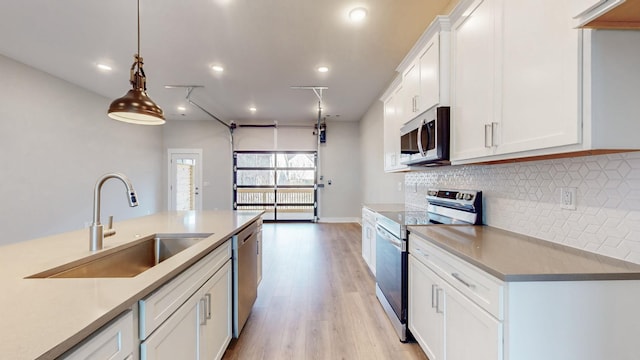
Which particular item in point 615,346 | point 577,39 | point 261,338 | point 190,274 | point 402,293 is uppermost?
point 577,39

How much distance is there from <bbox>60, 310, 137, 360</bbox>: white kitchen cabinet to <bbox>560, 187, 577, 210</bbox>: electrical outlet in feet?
6.38

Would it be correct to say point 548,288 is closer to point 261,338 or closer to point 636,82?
point 636,82

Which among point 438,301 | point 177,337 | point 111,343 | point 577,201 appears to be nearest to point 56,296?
point 111,343

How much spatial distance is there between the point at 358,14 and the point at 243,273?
2.59m

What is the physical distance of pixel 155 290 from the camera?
38.7 inches

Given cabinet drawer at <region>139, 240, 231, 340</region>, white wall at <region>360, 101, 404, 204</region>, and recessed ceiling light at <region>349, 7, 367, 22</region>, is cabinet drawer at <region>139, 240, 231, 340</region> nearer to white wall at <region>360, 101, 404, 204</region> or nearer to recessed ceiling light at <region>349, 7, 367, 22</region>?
recessed ceiling light at <region>349, 7, 367, 22</region>

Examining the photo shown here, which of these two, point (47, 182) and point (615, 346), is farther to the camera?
point (47, 182)

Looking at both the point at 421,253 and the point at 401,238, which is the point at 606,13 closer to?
the point at 421,253

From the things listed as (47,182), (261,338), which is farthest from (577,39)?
(47,182)

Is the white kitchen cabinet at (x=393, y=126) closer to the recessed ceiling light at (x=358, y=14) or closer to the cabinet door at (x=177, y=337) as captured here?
the recessed ceiling light at (x=358, y=14)

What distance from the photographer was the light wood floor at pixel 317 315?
6.42ft

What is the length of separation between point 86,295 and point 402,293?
1.86 metres

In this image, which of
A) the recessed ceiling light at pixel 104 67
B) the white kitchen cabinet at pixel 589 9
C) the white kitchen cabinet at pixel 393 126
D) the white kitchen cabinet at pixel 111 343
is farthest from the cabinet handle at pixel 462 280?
the recessed ceiling light at pixel 104 67

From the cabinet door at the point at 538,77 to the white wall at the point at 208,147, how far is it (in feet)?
22.8
